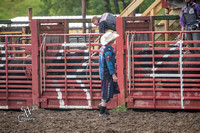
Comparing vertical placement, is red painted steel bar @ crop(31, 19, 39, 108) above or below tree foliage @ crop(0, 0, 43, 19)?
below

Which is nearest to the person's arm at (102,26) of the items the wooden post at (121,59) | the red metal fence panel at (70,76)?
the red metal fence panel at (70,76)

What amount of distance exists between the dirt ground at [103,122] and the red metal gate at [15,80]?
365 mm

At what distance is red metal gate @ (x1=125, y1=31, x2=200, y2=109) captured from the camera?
25.6 feet

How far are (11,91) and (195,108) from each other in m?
3.86

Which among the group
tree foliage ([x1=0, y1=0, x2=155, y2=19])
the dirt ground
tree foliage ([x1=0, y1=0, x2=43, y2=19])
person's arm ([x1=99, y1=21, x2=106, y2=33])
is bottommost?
the dirt ground

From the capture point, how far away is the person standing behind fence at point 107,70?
7414 mm

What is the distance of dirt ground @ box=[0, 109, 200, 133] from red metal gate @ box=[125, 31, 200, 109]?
22 centimetres

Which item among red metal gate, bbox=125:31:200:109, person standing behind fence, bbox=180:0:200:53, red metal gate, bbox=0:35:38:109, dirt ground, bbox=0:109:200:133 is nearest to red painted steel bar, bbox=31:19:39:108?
red metal gate, bbox=0:35:38:109

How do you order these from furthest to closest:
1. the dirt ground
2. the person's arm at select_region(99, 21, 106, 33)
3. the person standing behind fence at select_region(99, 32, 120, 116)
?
the person's arm at select_region(99, 21, 106, 33) → the person standing behind fence at select_region(99, 32, 120, 116) → the dirt ground

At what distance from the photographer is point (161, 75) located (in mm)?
7879

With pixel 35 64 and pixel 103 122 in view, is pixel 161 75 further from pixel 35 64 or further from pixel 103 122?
pixel 35 64

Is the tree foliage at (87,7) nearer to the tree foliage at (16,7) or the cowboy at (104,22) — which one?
the cowboy at (104,22)

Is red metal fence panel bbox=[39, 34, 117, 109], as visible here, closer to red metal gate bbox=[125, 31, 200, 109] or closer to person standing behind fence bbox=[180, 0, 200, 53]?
red metal gate bbox=[125, 31, 200, 109]

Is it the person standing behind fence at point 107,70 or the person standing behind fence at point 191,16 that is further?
the person standing behind fence at point 191,16
